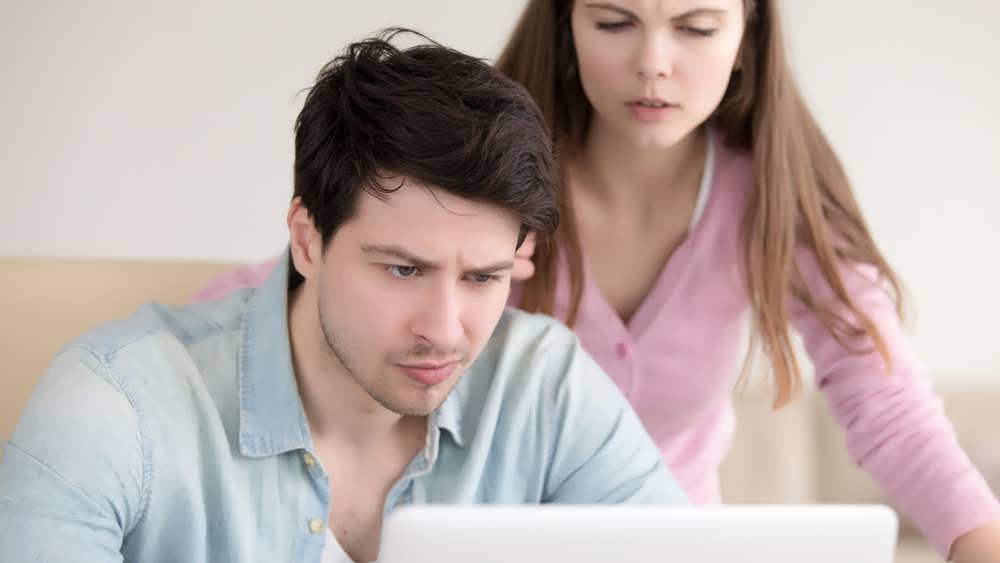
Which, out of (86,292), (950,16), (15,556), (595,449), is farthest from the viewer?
(950,16)

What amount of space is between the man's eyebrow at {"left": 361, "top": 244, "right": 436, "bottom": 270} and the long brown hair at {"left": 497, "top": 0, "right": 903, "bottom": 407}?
423 millimetres

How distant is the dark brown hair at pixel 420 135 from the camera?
1264 mm

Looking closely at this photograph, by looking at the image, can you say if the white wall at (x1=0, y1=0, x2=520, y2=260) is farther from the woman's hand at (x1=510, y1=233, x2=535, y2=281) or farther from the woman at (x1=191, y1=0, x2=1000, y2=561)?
the woman's hand at (x1=510, y1=233, x2=535, y2=281)

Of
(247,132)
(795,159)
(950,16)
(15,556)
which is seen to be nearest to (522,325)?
(795,159)

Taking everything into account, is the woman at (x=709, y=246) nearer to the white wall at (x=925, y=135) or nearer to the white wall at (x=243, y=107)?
the white wall at (x=243, y=107)

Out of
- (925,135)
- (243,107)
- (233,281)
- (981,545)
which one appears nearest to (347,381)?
(233,281)

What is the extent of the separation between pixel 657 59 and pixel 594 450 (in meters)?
0.44

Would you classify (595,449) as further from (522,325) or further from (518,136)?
(518,136)

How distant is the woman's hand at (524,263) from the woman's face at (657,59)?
0.60 ft

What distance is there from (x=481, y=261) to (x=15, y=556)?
480mm

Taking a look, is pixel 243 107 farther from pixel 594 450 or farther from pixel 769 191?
pixel 594 450

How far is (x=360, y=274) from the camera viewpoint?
1.29m

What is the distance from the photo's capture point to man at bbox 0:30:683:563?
122 centimetres

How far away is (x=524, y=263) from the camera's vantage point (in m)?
1.62
